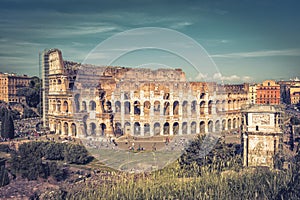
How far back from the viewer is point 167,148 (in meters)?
26.9

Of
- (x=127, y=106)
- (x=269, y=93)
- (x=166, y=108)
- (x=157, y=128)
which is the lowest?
(x=157, y=128)

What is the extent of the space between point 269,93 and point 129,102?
34176mm

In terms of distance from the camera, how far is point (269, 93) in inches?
2450

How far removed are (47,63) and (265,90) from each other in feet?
130

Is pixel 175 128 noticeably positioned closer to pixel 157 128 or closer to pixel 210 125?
pixel 157 128

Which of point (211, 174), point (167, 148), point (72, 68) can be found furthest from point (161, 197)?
point (72, 68)

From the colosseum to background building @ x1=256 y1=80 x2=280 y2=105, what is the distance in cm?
2371

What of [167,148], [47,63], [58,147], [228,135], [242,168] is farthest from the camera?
[47,63]

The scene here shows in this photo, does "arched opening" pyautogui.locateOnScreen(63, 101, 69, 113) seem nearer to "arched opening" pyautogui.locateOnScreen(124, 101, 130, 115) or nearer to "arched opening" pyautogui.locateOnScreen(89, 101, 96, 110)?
"arched opening" pyautogui.locateOnScreen(89, 101, 96, 110)

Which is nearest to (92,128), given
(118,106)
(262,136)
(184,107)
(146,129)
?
(118,106)

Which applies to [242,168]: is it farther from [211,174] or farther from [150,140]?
[150,140]

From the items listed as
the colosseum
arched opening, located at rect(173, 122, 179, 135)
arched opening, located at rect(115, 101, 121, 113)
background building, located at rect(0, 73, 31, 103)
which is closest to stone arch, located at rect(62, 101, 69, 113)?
the colosseum

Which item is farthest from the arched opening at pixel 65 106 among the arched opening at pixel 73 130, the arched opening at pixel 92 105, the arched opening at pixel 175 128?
the arched opening at pixel 175 128

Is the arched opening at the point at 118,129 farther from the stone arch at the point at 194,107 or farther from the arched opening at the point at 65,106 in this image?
the stone arch at the point at 194,107
